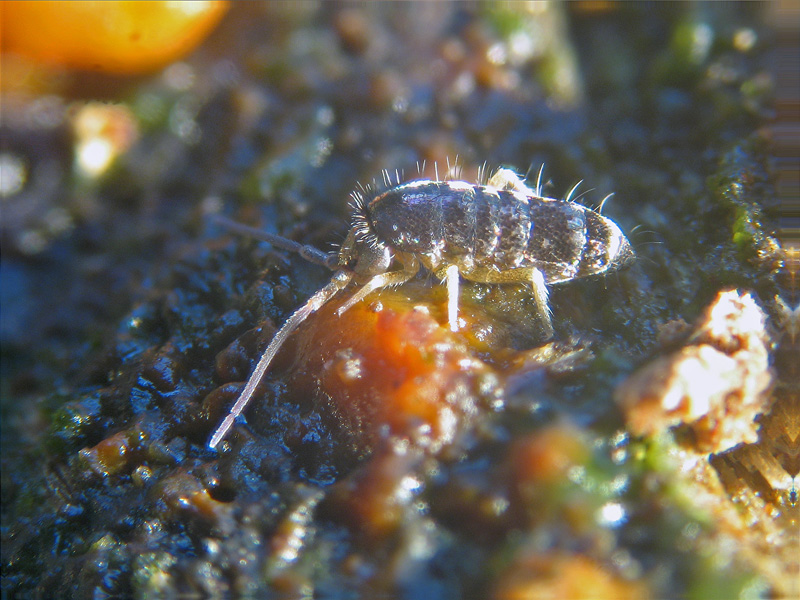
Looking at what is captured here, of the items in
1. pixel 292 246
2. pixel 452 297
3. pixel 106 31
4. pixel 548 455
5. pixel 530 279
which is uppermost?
pixel 106 31

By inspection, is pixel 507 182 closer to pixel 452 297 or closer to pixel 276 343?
pixel 452 297

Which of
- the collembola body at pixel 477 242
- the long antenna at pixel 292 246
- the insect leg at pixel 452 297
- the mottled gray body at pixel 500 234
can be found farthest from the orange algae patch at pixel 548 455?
the long antenna at pixel 292 246

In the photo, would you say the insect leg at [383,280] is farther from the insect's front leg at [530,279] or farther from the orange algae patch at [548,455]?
the orange algae patch at [548,455]

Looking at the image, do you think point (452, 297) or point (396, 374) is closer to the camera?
point (396, 374)

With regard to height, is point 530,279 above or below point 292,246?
below

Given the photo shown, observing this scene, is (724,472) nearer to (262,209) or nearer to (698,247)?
(698,247)

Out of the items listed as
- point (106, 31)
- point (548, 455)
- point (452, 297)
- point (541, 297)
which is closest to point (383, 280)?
point (452, 297)

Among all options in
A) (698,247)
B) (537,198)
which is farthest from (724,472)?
(537,198)
